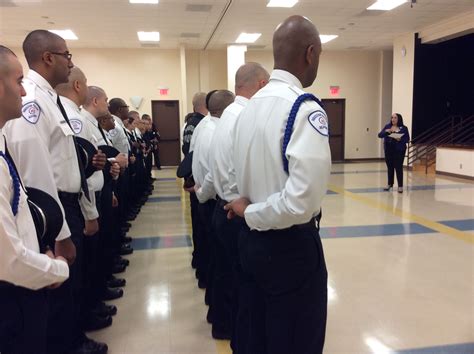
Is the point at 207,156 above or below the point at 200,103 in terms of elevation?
below

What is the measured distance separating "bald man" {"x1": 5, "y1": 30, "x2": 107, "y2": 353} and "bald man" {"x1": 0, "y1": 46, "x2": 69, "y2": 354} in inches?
15.7

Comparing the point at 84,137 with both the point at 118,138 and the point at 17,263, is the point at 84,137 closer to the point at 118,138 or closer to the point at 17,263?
the point at 17,263

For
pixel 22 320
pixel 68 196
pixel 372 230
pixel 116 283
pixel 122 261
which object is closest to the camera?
pixel 22 320

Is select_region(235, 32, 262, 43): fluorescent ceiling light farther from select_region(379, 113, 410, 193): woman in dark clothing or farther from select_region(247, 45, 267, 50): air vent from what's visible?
select_region(379, 113, 410, 193): woman in dark clothing

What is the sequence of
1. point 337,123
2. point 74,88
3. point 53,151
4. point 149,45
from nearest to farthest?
point 53,151 < point 74,88 < point 149,45 < point 337,123

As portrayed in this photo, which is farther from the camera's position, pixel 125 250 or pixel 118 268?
pixel 125 250

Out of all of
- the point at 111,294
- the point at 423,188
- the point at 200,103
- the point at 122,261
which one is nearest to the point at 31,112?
the point at 111,294

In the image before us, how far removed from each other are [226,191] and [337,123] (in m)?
13.5

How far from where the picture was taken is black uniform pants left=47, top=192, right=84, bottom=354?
81.3 inches

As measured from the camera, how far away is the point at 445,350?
8.09 ft

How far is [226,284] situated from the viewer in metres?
2.64

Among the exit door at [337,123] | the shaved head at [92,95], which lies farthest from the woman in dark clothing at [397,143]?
the exit door at [337,123]

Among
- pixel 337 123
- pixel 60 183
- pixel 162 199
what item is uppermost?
pixel 337 123

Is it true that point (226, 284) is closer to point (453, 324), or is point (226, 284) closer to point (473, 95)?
point (453, 324)
